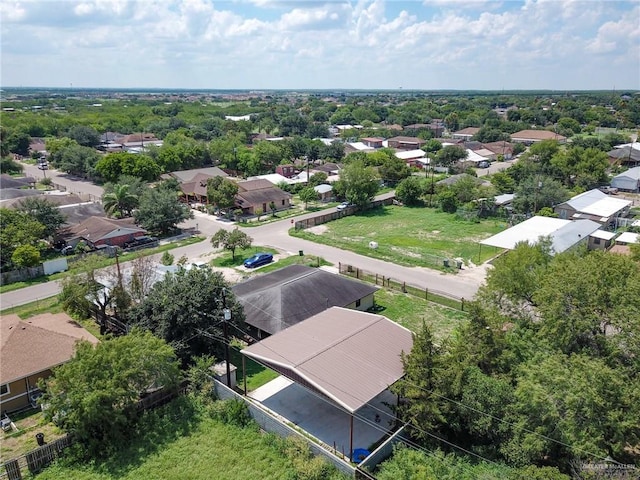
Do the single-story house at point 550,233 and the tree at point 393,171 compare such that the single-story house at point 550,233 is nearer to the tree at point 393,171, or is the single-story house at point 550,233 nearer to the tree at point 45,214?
the tree at point 393,171

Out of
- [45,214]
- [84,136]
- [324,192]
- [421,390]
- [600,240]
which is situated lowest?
[324,192]

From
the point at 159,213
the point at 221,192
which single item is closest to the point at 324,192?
the point at 221,192

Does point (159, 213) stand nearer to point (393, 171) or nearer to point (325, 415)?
point (325, 415)

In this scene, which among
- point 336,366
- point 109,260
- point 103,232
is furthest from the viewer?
point 103,232

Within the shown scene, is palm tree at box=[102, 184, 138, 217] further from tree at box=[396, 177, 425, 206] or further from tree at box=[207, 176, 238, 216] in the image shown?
tree at box=[396, 177, 425, 206]

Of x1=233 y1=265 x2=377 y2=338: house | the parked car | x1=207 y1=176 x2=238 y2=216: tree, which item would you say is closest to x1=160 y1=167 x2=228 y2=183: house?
x1=207 y1=176 x2=238 y2=216: tree

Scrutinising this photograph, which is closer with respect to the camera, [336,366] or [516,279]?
[336,366]

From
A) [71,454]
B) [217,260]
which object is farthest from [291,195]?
[71,454]
